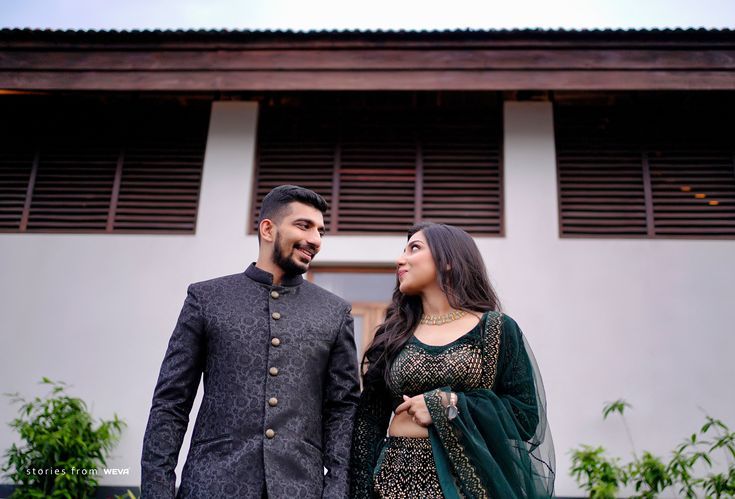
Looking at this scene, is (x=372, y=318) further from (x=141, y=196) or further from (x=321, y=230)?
(x=321, y=230)

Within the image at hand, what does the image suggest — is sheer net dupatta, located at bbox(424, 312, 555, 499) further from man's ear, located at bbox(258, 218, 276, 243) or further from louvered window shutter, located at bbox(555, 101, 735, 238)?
louvered window shutter, located at bbox(555, 101, 735, 238)

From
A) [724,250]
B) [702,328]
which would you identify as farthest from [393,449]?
[724,250]

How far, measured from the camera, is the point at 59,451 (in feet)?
14.9

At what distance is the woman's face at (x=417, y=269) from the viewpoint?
2592 millimetres

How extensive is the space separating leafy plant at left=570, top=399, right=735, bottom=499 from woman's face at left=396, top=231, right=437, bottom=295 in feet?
8.36

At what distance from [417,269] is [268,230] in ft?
1.96

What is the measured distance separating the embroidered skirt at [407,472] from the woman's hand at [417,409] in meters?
0.08

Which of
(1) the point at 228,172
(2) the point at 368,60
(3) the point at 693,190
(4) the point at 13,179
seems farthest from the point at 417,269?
(4) the point at 13,179

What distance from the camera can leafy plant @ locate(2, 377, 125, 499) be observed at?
14.7 ft

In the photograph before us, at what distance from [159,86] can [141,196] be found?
2.99 feet

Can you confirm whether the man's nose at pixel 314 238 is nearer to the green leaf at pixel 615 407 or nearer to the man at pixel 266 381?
the man at pixel 266 381

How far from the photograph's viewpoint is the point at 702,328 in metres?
4.93

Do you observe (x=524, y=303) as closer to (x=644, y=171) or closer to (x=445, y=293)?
(x=644, y=171)

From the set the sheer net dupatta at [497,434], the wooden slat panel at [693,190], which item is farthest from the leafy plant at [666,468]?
the sheer net dupatta at [497,434]
